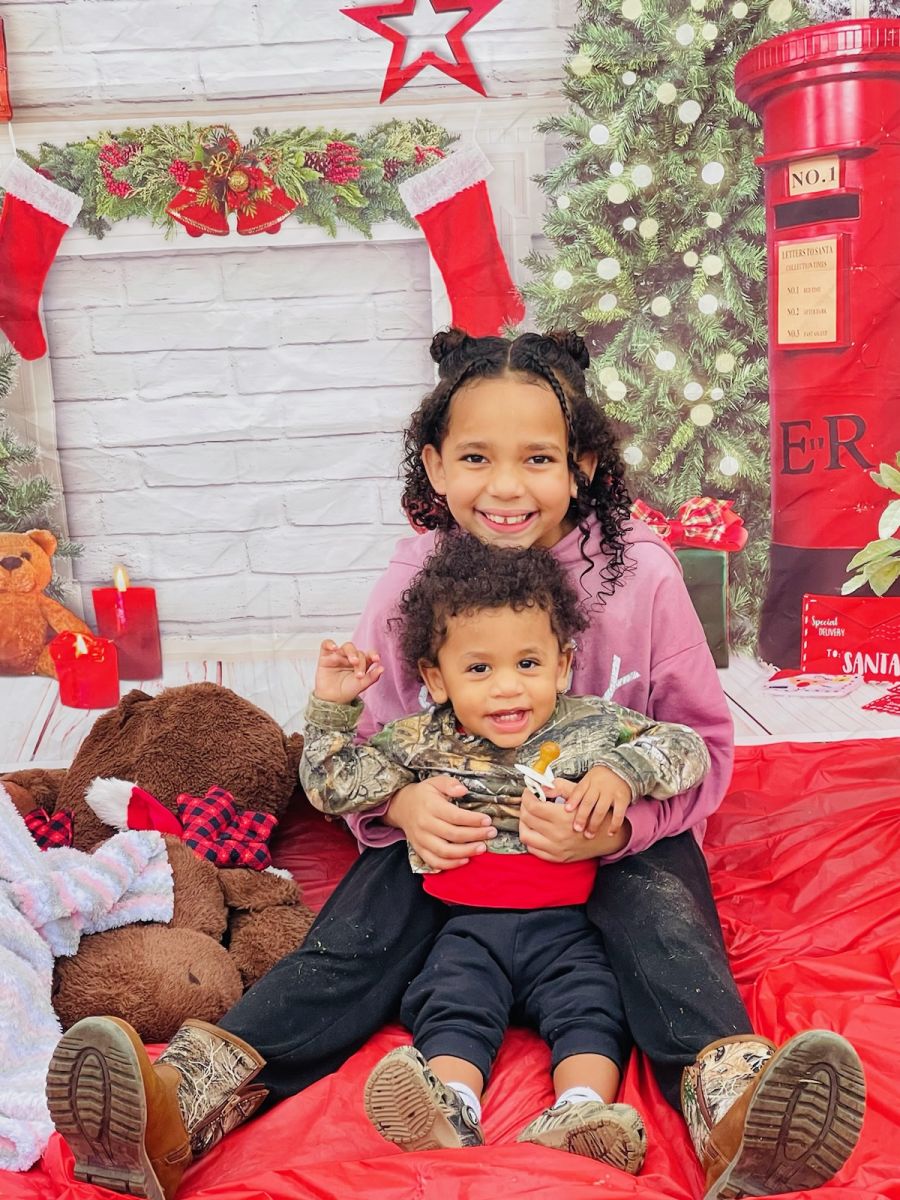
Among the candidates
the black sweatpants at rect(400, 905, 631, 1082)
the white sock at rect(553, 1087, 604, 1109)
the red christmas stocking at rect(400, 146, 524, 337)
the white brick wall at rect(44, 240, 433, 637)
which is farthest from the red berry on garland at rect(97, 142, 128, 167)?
the white sock at rect(553, 1087, 604, 1109)

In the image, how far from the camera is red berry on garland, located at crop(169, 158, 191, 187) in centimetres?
237

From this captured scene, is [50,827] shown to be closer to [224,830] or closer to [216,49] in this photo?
[224,830]

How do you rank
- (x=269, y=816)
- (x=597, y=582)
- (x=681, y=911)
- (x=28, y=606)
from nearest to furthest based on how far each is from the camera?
1. (x=681, y=911)
2. (x=597, y=582)
3. (x=269, y=816)
4. (x=28, y=606)

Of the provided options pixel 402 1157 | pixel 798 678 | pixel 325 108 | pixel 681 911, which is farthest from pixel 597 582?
pixel 325 108

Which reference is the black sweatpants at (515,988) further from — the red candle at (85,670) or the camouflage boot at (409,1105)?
the red candle at (85,670)

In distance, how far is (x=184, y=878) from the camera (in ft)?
5.74

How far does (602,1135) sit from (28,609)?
1.76m

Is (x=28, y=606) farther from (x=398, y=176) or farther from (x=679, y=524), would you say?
(x=679, y=524)

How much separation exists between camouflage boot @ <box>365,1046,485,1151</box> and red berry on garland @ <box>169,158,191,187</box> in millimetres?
1789

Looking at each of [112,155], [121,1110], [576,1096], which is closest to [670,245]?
[112,155]

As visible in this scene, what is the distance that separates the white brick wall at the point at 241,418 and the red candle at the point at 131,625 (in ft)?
0.11

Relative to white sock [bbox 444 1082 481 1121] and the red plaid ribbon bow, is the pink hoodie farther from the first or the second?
the red plaid ribbon bow

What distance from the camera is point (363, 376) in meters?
2.49

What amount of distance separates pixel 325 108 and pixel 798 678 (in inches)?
59.0
